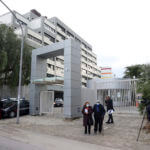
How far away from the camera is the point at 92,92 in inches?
571

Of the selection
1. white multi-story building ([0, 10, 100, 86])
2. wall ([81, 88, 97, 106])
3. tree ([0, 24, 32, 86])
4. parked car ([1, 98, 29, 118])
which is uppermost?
white multi-story building ([0, 10, 100, 86])

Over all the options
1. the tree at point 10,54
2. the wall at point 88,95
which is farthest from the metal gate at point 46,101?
the tree at point 10,54

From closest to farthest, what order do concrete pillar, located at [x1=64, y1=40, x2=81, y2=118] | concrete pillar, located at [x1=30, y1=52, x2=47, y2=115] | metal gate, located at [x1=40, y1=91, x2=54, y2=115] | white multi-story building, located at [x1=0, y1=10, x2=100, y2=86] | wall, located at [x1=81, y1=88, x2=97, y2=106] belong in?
concrete pillar, located at [x1=64, y1=40, x2=81, y2=118] → wall, located at [x1=81, y1=88, x2=97, y2=106] → concrete pillar, located at [x1=30, y1=52, x2=47, y2=115] → metal gate, located at [x1=40, y1=91, x2=54, y2=115] → white multi-story building, located at [x1=0, y1=10, x2=100, y2=86]

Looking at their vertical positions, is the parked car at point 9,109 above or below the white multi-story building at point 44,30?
below

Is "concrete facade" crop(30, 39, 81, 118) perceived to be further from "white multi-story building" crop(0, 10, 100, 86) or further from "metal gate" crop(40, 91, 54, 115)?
"white multi-story building" crop(0, 10, 100, 86)

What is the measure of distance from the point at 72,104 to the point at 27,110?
539 cm

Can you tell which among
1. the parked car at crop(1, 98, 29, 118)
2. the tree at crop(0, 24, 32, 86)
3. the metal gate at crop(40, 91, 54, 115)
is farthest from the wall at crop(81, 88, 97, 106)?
the tree at crop(0, 24, 32, 86)

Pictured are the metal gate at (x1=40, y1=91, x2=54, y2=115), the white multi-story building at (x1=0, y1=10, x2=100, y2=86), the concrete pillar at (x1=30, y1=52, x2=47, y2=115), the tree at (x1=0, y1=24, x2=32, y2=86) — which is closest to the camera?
the concrete pillar at (x1=30, y1=52, x2=47, y2=115)

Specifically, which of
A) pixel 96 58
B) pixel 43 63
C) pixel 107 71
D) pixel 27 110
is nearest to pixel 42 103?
pixel 27 110

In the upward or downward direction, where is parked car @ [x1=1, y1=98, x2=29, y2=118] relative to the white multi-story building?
downward

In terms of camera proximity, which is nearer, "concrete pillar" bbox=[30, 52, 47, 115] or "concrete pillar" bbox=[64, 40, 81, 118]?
"concrete pillar" bbox=[64, 40, 81, 118]

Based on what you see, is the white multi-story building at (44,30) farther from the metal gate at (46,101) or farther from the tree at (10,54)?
the metal gate at (46,101)

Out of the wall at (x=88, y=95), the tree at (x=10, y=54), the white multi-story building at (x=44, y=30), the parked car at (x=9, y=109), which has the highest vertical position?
the white multi-story building at (x=44, y=30)

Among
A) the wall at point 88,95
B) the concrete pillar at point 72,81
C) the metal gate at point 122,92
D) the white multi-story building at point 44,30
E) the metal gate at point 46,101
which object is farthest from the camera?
the white multi-story building at point 44,30
